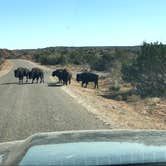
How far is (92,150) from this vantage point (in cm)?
365

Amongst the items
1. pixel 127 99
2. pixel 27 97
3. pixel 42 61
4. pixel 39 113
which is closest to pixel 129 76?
pixel 127 99

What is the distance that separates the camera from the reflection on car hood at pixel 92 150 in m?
3.38

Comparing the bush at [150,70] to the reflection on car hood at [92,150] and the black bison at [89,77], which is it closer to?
the black bison at [89,77]

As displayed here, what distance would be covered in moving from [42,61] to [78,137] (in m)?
112

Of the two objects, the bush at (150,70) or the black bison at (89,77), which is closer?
the bush at (150,70)

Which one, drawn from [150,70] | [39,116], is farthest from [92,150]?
[150,70]

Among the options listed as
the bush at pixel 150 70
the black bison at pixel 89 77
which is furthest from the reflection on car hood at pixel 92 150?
the black bison at pixel 89 77

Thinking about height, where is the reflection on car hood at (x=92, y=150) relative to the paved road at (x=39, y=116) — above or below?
above

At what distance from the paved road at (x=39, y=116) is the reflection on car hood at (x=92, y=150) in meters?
9.40

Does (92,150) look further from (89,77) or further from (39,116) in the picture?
(89,77)

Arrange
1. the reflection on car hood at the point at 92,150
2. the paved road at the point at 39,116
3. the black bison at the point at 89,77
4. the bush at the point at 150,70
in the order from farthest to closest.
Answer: the black bison at the point at 89,77 → the bush at the point at 150,70 → the paved road at the point at 39,116 → the reflection on car hood at the point at 92,150

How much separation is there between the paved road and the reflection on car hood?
9405mm

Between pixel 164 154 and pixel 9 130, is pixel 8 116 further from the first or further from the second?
pixel 164 154

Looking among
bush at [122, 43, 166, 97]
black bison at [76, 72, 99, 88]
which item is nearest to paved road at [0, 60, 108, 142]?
bush at [122, 43, 166, 97]
